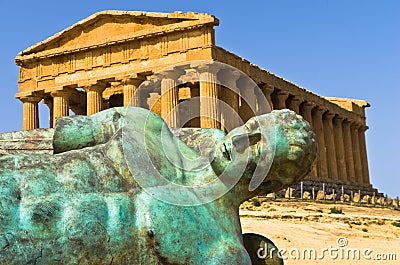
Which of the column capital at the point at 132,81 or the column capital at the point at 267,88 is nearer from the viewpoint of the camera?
the column capital at the point at 132,81

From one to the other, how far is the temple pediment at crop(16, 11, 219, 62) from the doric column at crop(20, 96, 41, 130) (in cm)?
250

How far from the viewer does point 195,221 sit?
244cm

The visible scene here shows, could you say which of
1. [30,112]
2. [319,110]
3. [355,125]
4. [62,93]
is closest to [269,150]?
[62,93]

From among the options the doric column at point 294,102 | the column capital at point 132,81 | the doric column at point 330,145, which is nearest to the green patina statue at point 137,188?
the column capital at point 132,81

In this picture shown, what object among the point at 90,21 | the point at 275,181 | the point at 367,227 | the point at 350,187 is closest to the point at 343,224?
the point at 367,227

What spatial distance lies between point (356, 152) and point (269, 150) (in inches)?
2057

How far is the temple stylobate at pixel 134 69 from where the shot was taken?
104ft

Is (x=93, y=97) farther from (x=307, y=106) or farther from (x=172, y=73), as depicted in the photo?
(x=307, y=106)

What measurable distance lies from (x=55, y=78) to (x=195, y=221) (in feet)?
117

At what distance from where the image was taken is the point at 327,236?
51.3 ft

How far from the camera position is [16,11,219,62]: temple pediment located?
32250 mm

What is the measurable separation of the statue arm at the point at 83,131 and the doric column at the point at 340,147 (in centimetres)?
4723

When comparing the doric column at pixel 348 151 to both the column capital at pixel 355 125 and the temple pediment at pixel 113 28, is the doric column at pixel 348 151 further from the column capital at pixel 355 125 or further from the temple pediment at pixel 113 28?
the temple pediment at pixel 113 28

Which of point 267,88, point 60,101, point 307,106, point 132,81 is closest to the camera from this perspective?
point 132,81
